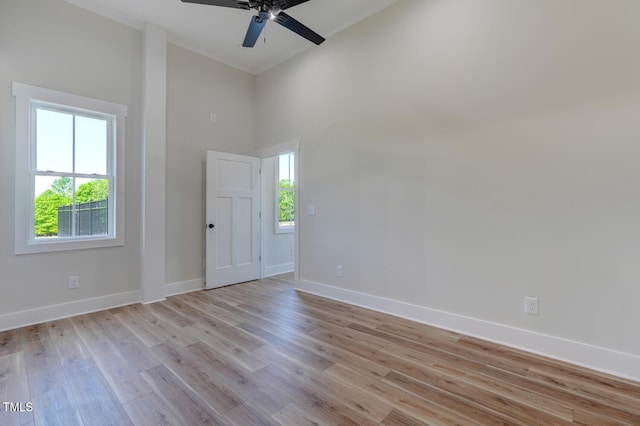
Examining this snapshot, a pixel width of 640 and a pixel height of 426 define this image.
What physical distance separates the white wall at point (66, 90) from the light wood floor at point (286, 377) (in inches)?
18.4

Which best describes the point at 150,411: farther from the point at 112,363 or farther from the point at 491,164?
the point at 491,164

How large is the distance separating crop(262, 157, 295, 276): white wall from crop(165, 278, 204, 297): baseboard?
1.10m

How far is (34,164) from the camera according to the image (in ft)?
9.96

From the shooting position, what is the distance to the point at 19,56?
295 centimetres

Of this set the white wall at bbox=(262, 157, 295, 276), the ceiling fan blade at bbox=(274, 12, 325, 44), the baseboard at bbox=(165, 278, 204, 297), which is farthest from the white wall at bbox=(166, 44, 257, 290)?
the ceiling fan blade at bbox=(274, 12, 325, 44)

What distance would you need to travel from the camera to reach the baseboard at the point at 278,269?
5088 millimetres

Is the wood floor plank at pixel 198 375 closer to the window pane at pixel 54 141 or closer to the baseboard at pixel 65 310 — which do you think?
the baseboard at pixel 65 310

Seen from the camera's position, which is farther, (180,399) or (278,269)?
(278,269)

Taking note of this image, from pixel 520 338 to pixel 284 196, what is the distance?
423 centimetres

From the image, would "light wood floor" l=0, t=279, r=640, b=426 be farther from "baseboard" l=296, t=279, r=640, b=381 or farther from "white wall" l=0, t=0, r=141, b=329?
"white wall" l=0, t=0, r=141, b=329

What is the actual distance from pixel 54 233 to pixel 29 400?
2.07 meters

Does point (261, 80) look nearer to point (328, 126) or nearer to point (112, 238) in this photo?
point (328, 126)

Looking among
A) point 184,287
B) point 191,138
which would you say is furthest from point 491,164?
point 184,287

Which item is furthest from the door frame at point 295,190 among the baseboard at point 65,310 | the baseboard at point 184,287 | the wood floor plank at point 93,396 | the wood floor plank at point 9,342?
the wood floor plank at point 9,342
